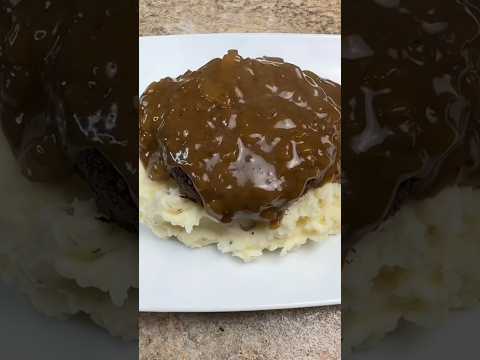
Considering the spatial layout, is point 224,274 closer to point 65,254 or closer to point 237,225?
point 237,225

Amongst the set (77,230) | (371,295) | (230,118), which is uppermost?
(230,118)

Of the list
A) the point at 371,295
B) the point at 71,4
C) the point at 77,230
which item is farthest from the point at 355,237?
the point at 71,4

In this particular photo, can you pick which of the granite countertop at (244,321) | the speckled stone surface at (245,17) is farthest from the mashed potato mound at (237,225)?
the speckled stone surface at (245,17)

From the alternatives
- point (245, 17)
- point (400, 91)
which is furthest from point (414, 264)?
point (245, 17)

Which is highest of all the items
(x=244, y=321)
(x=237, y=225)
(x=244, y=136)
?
(x=244, y=136)

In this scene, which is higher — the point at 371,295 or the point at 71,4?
the point at 71,4

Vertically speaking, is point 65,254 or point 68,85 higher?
point 68,85

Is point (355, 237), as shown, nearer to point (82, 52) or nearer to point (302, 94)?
point (302, 94)

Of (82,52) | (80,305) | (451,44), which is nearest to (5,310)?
(80,305)
